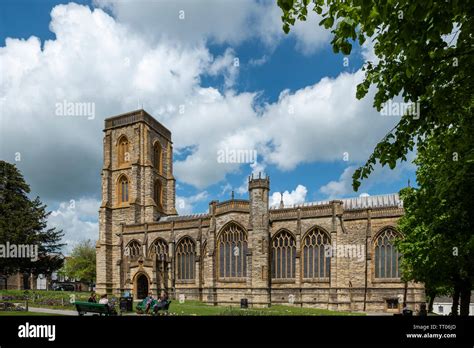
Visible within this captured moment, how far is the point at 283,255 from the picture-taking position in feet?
110

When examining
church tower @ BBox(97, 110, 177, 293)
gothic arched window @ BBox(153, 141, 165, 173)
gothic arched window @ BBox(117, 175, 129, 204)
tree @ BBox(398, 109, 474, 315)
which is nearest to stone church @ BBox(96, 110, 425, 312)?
church tower @ BBox(97, 110, 177, 293)

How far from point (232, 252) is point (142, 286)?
9455 millimetres

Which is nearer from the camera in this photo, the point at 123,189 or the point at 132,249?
the point at 132,249

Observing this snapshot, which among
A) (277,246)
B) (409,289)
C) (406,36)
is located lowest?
(409,289)

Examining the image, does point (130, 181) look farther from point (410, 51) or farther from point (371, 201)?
point (410, 51)

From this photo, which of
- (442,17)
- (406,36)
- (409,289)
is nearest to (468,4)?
(442,17)

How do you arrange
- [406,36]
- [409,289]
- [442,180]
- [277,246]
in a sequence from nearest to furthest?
[406,36], [442,180], [409,289], [277,246]

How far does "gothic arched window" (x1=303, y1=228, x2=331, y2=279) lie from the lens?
3184cm

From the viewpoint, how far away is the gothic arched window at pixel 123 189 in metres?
45.7

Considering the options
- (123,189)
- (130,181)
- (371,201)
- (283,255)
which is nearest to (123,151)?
(130,181)
